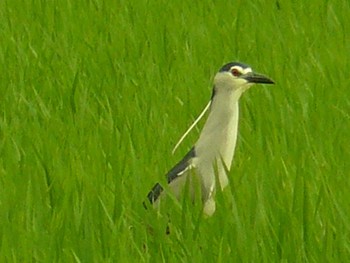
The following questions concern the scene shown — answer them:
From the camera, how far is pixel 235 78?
3934mm

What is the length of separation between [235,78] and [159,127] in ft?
2.48

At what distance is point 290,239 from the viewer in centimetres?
334

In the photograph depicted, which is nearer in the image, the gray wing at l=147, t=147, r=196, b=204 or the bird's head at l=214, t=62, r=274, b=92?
the gray wing at l=147, t=147, r=196, b=204

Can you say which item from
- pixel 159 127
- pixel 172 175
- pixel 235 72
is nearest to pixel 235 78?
pixel 235 72

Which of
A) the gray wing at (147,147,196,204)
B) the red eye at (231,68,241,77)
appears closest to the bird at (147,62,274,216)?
the gray wing at (147,147,196,204)

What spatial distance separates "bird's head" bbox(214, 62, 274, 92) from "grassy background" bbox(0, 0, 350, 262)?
0.25 metres

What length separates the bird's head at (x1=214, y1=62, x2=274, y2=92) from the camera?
12.9 ft

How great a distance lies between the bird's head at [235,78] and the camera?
12.9ft

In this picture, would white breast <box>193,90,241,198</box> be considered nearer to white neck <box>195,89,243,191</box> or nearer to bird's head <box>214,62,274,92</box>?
white neck <box>195,89,243,191</box>

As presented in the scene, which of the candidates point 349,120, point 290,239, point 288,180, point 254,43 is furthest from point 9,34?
point 290,239

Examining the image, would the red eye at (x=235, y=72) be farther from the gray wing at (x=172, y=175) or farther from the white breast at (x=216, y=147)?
the gray wing at (x=172, y=175)

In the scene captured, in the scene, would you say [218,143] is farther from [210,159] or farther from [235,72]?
[235,72]

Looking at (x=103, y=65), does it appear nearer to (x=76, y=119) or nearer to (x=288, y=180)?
(x=76, y=119)

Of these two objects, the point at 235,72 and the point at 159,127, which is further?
the point at 159,127
